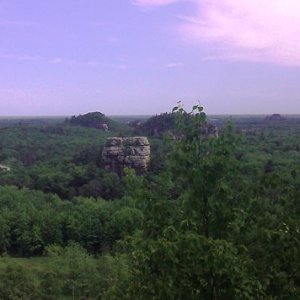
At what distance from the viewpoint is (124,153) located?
2441 inches

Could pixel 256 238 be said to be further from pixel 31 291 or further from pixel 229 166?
pixel 31 291

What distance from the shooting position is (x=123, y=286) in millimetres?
6059

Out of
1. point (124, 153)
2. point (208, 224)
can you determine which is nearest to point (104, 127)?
point (124, 153)

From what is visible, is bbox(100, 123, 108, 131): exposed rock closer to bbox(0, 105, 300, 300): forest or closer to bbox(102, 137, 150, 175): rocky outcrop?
bbox(102, 137, 150, 175): rocky outcrop

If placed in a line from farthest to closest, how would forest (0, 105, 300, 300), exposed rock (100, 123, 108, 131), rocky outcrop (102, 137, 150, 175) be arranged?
exposed rock (100, 123, 108, 131) → rocky outcrop (102, 137, 150, 175) → forest (0, 105, 300, 300)

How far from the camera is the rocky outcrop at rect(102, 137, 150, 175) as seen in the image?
196 ft

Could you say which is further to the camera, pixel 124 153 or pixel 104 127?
pixel 104 127

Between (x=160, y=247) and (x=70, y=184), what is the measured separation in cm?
5484

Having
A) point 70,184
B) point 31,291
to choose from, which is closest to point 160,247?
point 31,291

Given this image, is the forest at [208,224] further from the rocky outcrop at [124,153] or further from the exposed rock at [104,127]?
the exposed rock at [104,127]

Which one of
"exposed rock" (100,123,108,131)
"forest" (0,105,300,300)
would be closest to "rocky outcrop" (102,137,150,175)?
"forest" (0,105,300,300)

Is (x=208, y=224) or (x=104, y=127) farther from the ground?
(x=208, y=224)

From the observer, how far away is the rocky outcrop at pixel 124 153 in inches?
2348

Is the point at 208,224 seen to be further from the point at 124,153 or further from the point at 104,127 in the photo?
the point at 104,127
